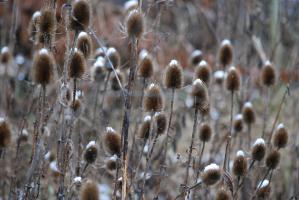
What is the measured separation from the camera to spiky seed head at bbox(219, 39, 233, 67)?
296cm

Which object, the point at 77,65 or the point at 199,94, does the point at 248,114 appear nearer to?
the point at 199,94

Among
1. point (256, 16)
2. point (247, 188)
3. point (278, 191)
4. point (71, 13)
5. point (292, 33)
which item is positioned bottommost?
point (278, 191)

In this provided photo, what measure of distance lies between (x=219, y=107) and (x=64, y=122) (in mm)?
1928

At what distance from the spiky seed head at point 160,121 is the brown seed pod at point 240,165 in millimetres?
330

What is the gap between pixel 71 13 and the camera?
A: 201 cm

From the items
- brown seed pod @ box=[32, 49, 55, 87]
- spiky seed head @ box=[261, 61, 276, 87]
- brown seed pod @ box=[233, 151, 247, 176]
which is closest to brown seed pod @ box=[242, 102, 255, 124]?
spiky seed head @ box=[261, 61, 276, 87]

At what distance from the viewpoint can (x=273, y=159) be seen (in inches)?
94.3

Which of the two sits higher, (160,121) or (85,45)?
(85,45)

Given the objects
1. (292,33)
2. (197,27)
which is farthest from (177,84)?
A: (197,27)

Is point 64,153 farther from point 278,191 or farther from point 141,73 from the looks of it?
point 278,191

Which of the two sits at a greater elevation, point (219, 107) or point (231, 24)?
point (231, 24)

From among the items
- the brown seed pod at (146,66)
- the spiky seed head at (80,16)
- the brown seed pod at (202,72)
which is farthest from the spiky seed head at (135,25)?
the brown seed pod at (202,72)

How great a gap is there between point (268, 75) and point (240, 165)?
0.83 metres

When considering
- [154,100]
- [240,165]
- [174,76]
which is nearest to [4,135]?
[154,100]
